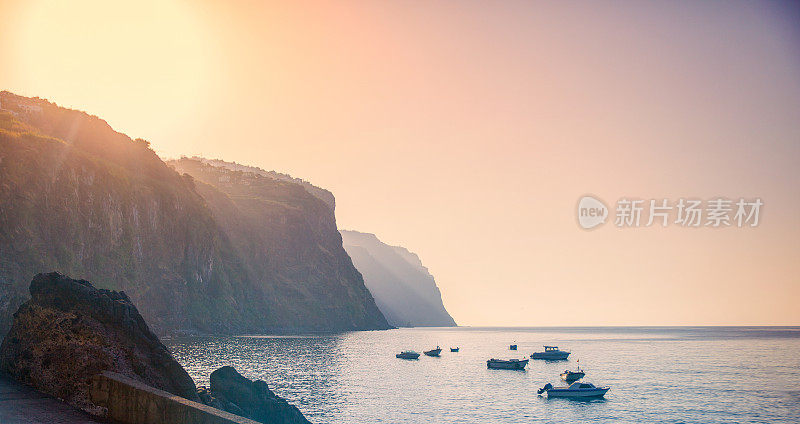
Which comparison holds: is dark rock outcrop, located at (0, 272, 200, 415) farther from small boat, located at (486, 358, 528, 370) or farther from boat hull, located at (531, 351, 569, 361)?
boat hull, located at (531, 351, 569, 361)

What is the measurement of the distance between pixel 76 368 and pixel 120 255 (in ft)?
366

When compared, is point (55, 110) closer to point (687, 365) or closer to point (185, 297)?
point (185, 297)

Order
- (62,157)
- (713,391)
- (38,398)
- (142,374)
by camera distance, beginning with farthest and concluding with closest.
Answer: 1. (62,157)
2. (713,391)
3. (142,374)
4. (38,398)

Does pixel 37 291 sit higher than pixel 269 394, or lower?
higher

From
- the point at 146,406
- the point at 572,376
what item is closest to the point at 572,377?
the point at 572,376

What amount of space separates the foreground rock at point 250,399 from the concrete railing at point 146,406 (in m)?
22.9

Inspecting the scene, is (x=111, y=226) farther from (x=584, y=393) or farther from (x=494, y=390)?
(x=584, y=393)

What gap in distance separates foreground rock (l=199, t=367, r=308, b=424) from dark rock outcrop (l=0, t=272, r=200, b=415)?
15.0 m

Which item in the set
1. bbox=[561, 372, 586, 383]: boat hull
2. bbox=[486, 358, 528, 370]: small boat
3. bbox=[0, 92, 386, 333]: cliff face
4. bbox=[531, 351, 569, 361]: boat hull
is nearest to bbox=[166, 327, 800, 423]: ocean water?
bbox=[486, 358, 528, 370]: small boat

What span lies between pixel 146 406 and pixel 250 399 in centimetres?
2610

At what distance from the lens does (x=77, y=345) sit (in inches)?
700

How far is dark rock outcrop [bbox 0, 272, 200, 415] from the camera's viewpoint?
16938mm

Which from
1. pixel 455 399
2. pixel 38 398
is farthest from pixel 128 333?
pixel 455 399

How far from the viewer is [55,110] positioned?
13438 cm
